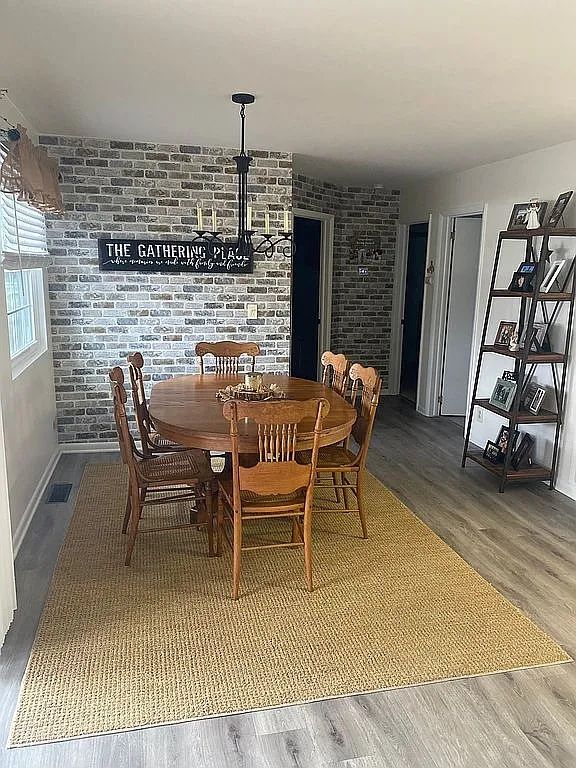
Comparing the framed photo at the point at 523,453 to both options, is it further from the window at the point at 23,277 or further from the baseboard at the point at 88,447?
the window at the point at 23,277

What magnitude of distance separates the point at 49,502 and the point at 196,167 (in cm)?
272

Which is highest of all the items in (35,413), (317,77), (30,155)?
(317,77)

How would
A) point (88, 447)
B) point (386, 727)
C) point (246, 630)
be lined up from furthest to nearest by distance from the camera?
point (88, 447) < point (246, 630) < point (386, 727)

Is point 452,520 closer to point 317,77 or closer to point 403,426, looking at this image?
point 403,426

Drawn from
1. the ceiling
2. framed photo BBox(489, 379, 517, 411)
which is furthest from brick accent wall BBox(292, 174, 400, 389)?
framed photo BBox(489, 379, 517, 411)

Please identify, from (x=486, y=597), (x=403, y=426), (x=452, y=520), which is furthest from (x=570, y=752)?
(x=403, y=426)

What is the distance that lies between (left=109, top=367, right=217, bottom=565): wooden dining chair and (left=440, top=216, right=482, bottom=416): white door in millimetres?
3551

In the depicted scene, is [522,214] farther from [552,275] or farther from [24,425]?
[24,425]

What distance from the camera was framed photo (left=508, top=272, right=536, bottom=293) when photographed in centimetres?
431

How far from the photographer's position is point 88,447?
16.4 feet

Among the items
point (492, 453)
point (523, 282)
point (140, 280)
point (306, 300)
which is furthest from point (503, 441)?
point (140, 280)

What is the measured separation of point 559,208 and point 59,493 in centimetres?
385

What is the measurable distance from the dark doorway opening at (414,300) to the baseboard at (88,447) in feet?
11.7

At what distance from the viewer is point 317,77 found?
287 centimetres
